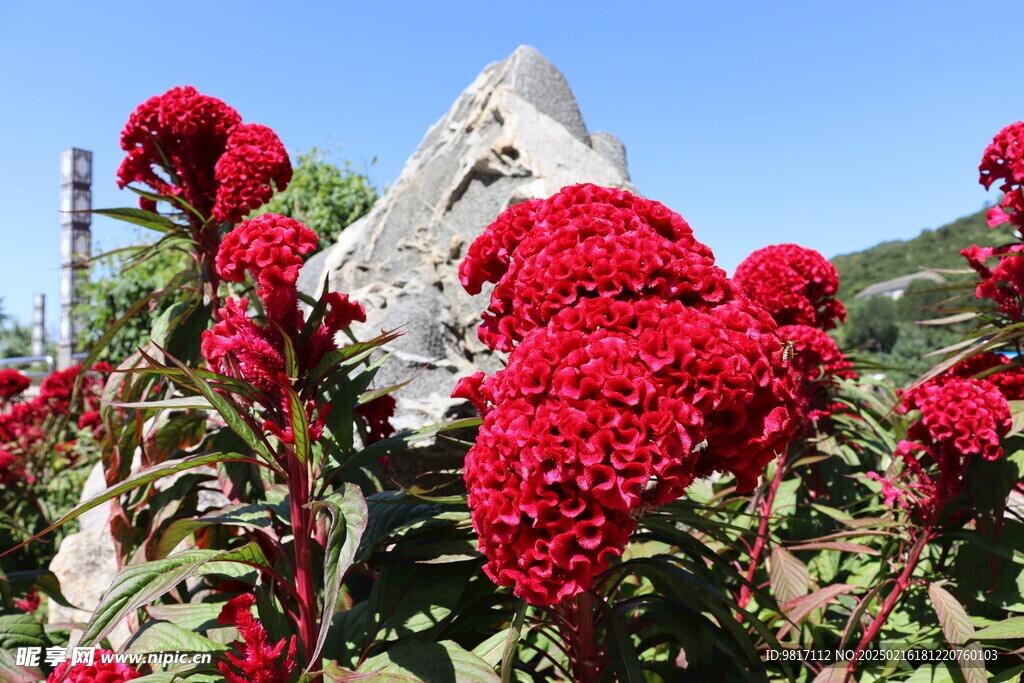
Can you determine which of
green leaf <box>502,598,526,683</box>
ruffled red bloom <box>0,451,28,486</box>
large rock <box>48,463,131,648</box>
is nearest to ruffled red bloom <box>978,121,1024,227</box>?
green leaf <box>502,598,526,683</box>

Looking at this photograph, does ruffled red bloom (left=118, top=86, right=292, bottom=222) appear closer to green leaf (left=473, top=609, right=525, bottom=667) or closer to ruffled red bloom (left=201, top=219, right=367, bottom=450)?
ruffled red bloom (left=201, top=219, right=367, bottom=450)

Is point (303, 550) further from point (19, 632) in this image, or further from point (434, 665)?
point (19, 632)

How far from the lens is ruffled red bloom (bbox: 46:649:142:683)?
4.77 feet

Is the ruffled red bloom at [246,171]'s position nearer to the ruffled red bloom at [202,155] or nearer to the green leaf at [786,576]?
the ruffled red bloom at [202,155]

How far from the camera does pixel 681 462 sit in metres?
1.20

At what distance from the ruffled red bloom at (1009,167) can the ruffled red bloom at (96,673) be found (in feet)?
8.67

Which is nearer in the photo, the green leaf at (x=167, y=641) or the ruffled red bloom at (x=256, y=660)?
the ruffled red bloom at (x=256, y=660)

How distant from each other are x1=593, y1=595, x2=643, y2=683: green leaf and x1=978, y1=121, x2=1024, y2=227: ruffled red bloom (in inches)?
67.4

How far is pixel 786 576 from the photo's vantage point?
220 centimetres

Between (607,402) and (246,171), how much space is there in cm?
171

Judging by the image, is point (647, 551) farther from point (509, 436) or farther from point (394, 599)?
point (509, 436)

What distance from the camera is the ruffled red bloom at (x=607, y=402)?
1171 millimetres

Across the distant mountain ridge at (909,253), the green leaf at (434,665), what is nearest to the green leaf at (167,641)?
the green leaf at (434,665)

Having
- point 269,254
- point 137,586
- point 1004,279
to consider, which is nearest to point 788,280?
point 1004,279
